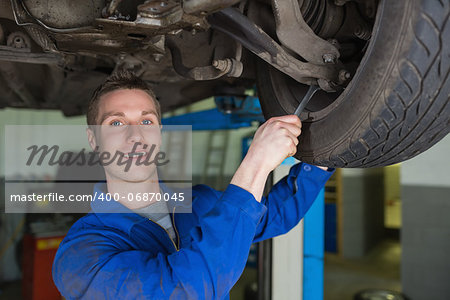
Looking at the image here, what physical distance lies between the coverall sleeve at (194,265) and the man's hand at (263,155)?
2 centimetres

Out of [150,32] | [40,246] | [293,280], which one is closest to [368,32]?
[150,32]

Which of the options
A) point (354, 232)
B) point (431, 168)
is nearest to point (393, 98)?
point (431, 168)

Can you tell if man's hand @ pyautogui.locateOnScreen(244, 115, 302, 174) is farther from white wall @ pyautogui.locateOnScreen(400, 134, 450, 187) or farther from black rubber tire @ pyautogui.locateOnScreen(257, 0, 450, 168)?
white wall @ pyautogui.locateOnScreen(400, 134, 450, 187)

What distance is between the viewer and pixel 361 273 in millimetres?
4309

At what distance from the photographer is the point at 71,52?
1.07 meters

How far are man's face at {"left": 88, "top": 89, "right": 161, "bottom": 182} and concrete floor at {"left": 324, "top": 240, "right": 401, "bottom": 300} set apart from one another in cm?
308

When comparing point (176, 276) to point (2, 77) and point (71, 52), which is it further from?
point (2, 77)

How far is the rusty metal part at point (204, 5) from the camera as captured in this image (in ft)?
2.29

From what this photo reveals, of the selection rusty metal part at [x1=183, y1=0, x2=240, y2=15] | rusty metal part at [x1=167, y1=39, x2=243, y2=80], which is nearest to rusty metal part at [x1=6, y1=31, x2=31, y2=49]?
rusty metal part at [x1=167, y1=39, x2=243, y2=80]

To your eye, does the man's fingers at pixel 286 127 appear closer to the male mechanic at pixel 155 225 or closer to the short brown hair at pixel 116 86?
the male mechanic at pixel 155 225

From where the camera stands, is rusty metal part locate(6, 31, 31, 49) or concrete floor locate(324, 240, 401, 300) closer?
rusty metal part locate(6, 31, 31, 49)

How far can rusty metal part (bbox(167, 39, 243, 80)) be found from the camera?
99 cm

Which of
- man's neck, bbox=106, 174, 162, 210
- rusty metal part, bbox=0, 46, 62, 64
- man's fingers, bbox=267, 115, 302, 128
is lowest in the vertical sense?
man's neck, bbox=106, 174, 162, 210

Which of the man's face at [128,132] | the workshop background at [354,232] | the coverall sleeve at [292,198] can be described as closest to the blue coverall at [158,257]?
the man's face at [128,132]
